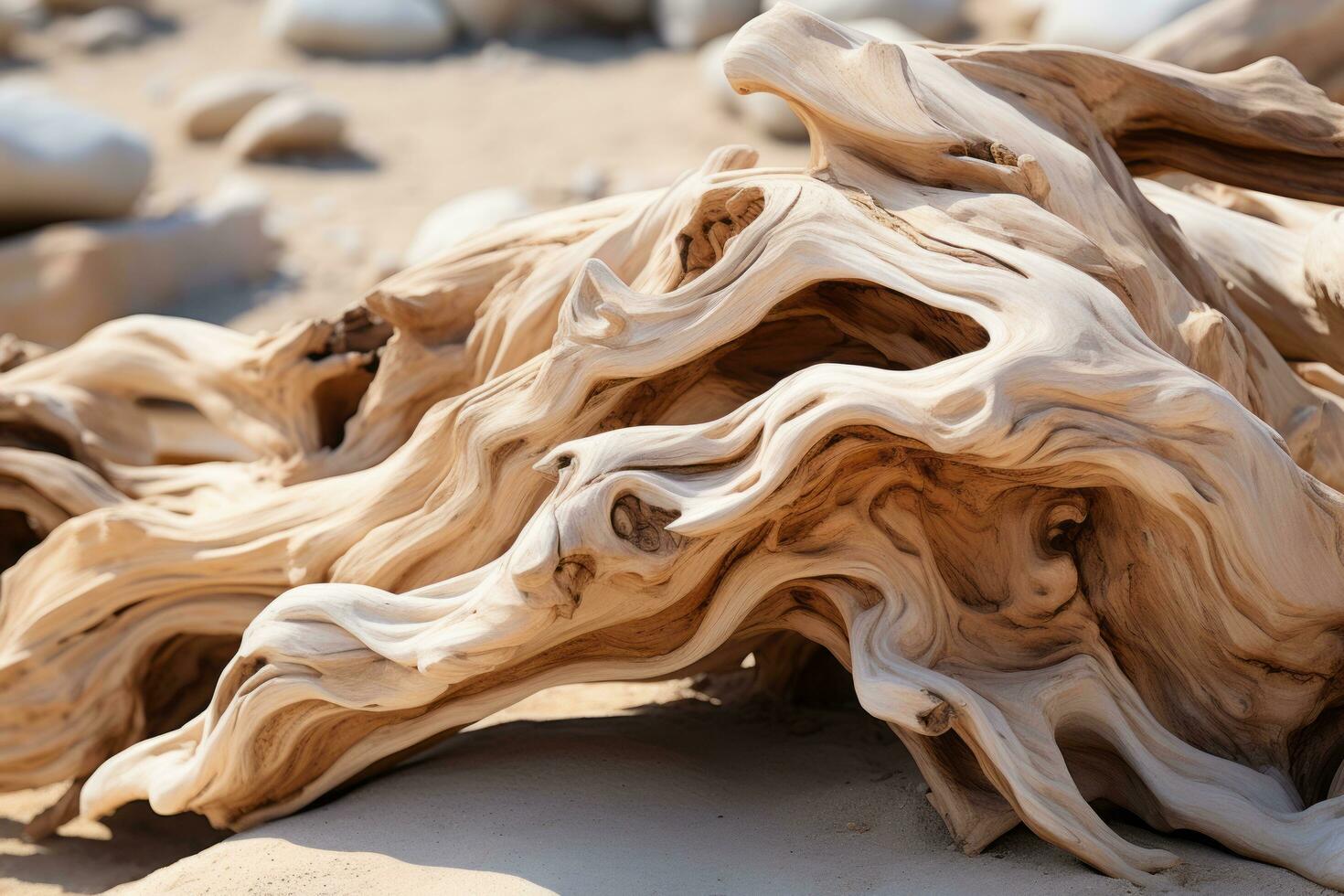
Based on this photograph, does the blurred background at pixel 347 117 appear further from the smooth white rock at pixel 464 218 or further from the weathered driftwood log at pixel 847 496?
the weathered driftwood log at pixel 847 496

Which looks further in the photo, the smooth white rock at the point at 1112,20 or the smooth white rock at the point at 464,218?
the smooth white rock at the point at 1112,20

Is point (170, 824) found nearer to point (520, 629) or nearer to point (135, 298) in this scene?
point (520, 629)

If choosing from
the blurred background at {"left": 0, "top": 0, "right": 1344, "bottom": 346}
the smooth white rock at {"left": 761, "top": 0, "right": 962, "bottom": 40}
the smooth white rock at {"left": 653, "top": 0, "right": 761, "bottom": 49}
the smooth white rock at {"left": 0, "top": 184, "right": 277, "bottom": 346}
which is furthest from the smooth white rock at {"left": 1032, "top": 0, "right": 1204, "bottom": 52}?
the smooth white rock at {"left": 0, "top": 184, "right": 277, "bottom": 346}

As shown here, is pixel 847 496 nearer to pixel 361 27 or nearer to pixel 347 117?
pixel 347 117

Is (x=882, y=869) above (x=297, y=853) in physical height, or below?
above

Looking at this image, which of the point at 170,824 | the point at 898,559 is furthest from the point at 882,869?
the point at 170,824

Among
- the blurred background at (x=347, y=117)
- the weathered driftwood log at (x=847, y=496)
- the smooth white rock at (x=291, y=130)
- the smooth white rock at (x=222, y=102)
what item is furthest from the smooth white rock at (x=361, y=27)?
the weathered driftwood log at (x=847, y=496)
